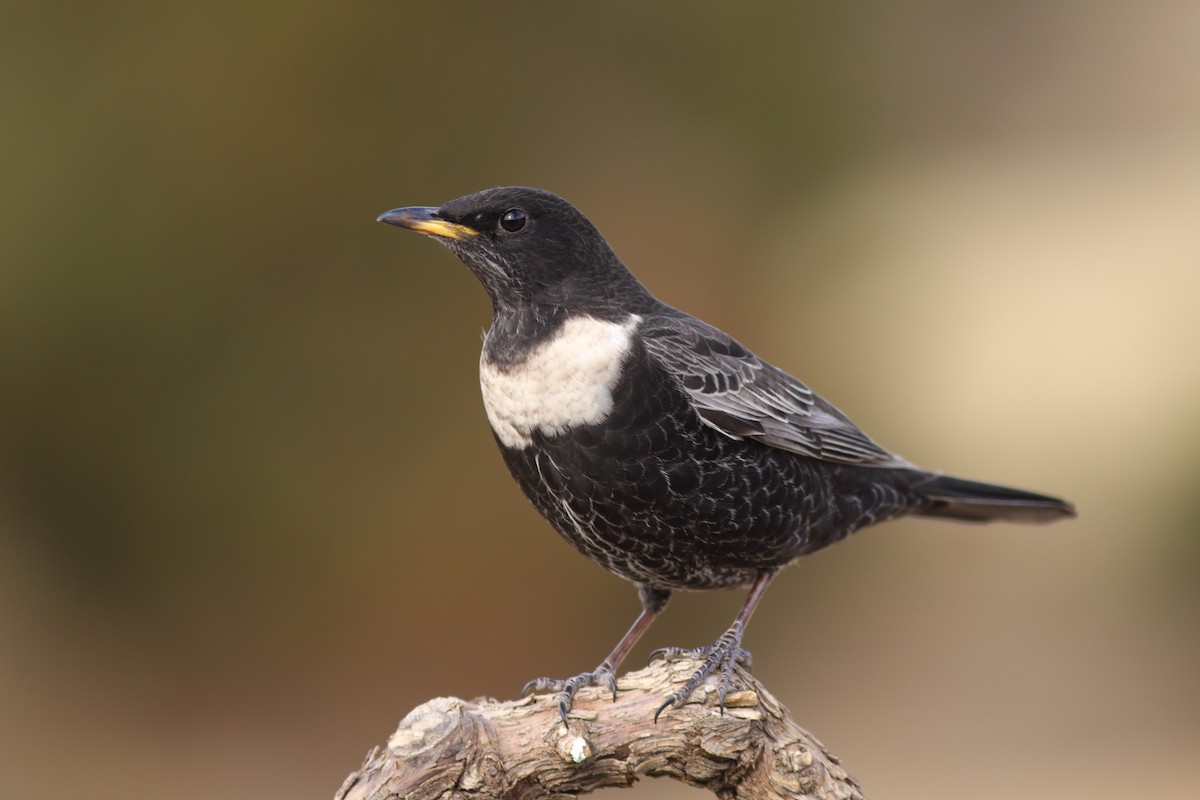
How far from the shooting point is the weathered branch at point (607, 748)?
3.59 meters

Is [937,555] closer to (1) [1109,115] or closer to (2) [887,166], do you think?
(2) [887,166]

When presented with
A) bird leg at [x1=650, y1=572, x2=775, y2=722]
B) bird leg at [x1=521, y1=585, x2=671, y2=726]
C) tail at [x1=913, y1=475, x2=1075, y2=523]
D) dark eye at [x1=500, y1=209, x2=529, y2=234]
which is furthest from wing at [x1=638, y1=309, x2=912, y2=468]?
bird leg at [x1=521, y1=585, x2=671, y2=726]

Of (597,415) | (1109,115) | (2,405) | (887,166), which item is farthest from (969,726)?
(2,405)

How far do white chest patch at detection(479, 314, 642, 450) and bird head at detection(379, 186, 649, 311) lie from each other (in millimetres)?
177

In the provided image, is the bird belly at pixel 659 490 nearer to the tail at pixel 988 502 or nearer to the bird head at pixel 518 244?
the bird head at pixel 518 244

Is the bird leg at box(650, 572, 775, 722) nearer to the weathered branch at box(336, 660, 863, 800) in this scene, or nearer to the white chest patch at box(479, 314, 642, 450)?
the weathered branch at box(336, 660, 863, 800)

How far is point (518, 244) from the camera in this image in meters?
4.17

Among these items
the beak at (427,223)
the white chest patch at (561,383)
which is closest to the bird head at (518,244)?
the beak at (427,223)

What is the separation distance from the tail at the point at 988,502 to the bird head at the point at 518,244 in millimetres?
1712

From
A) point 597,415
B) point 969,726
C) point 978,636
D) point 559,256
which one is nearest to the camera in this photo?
point 597,415

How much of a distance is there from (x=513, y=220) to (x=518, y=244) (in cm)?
9

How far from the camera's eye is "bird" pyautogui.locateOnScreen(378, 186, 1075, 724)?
12.7ft

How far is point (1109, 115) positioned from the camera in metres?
10.1

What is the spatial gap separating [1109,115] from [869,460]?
6762mm
